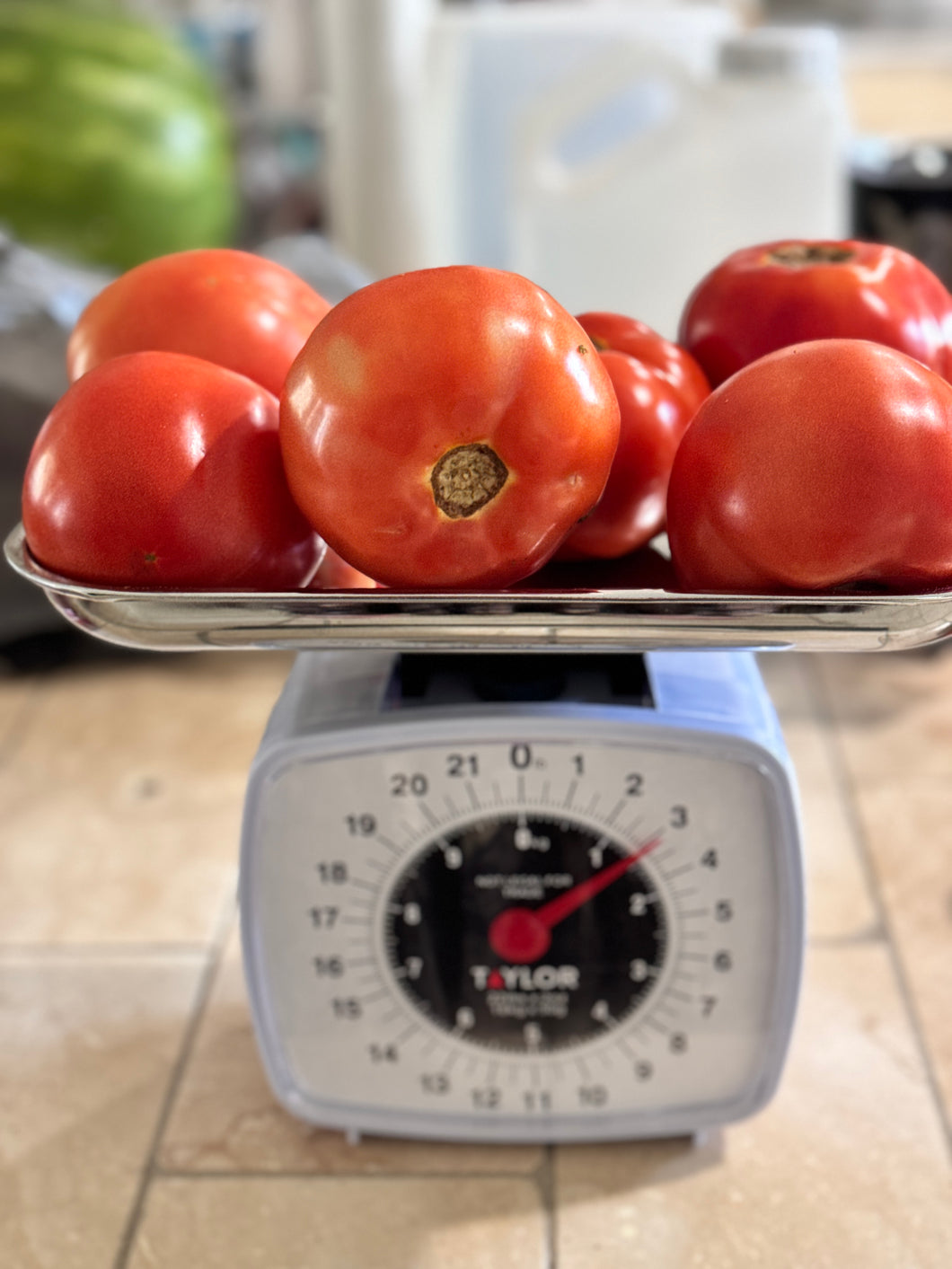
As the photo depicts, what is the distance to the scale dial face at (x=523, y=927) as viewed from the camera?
0.56 metres

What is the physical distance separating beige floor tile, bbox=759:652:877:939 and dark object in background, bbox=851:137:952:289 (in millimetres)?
371

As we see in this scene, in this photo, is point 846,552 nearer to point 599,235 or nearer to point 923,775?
point 923,775

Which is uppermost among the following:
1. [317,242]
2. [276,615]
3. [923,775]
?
[276,615]

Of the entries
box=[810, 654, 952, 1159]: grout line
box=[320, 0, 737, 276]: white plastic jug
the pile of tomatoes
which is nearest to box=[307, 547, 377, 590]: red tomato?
the pile of tomatoes

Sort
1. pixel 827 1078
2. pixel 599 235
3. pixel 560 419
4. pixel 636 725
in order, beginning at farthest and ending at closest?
pixel 599 235 → pixel 827 1078 → pixel 636 725 → pixel 560 419

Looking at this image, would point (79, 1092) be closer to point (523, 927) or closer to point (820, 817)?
point (523, 927)

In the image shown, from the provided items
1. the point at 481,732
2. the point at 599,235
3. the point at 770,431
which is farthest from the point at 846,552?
the point at 599,235

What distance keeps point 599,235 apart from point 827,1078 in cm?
83

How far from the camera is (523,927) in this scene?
602 millimetres

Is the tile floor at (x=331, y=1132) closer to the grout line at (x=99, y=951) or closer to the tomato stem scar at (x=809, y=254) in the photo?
the grout line at (x=99, y=951)

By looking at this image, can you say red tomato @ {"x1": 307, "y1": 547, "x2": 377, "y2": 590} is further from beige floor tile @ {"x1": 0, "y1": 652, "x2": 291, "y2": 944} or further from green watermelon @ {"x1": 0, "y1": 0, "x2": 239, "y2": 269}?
green watermelon @ {"x1": 0, "y1": 0, "x2": 239, "y2": 269}

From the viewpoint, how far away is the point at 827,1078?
28.5 inches

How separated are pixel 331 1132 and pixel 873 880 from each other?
1.34 ft

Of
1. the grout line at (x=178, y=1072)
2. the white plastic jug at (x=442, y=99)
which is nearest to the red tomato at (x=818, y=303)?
the grout line at (x=178, y=1072)
